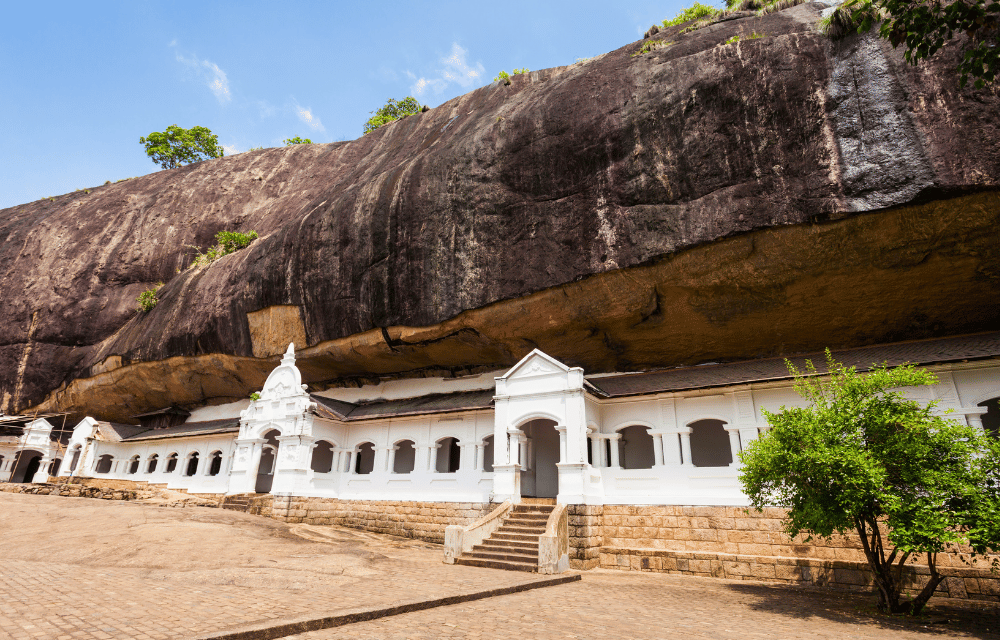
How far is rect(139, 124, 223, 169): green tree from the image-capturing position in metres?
47.0

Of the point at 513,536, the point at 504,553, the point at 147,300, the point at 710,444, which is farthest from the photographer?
the point at 147,300

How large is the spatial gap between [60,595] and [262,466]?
22.9 meters

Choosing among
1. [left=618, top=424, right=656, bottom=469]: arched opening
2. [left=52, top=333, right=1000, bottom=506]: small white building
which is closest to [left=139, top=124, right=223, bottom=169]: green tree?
[left=52, top=333, right=1000, bottom=506]: small white building

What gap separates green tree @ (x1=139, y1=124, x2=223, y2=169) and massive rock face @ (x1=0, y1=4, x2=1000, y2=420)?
84.1ft

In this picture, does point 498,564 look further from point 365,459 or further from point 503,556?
point 365,459

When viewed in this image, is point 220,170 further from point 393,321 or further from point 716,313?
point 716,313

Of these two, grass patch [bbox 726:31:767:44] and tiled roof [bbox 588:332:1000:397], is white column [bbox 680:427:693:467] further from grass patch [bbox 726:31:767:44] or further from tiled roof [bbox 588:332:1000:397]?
grass patch [bbox 726:31:767:44]

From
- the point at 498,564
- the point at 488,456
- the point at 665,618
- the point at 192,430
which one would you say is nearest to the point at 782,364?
the point at 498,564

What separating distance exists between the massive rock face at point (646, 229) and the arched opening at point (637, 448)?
2470 millimetres

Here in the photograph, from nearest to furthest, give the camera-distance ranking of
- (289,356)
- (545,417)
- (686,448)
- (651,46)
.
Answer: (686,448) → (545,417) → (651,46) → (289,356)

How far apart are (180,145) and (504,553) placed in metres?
50.0

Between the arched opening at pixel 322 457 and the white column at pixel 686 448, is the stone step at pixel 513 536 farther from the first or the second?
the arched opening at pixel 322 457

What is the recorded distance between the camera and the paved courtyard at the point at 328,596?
6.68 metres

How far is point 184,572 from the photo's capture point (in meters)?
10.4
